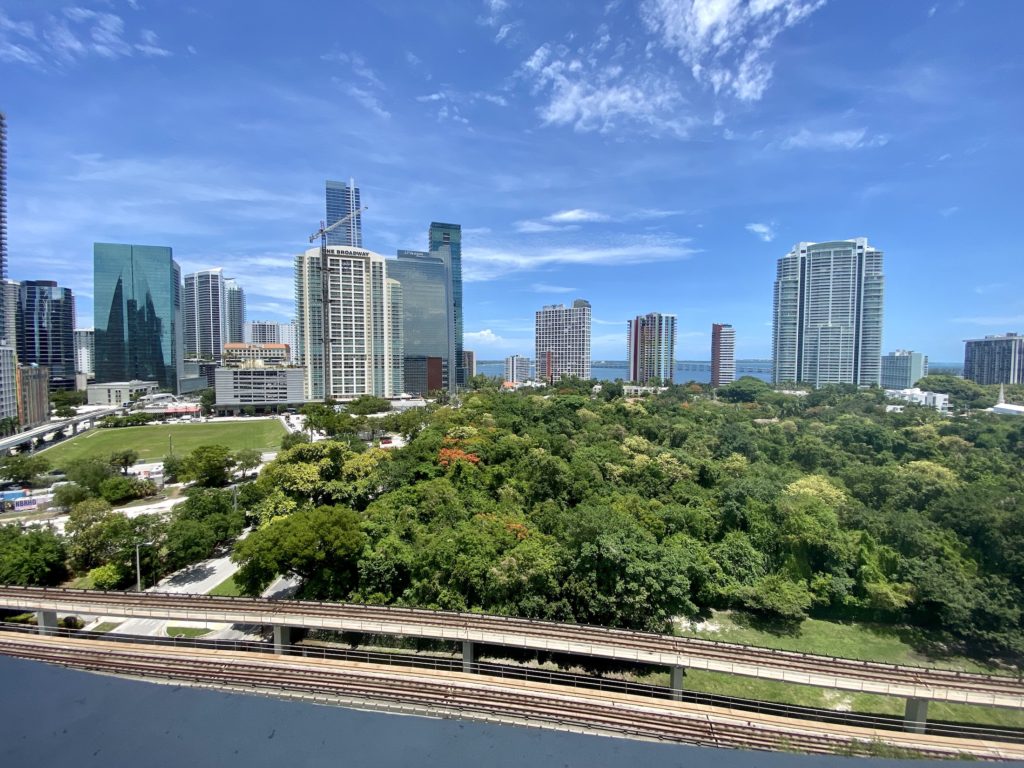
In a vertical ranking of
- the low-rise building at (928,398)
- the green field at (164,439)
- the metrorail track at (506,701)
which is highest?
the low-rise building at (928,398)

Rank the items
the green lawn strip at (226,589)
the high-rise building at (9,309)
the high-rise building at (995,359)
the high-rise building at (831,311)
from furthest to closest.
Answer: the high-rise building at (831,311) < the high-rise building at (995,359) < the high-rise building at (9,309) < the green lawn strip at (226,589)

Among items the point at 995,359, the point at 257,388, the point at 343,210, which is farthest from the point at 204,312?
the point at 995,359

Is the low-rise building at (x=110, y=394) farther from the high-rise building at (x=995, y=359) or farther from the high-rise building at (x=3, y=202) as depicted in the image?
the high-rise building at (x=995, y=359)

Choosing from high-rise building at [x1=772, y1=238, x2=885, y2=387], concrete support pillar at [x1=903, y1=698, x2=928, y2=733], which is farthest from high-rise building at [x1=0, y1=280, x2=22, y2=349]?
high-rise building at [x1=772, y1=238, x2=885, y2=387]

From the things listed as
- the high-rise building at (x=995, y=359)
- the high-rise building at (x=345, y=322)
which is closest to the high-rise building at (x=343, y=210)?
the high-rise building at (x=345, y=322)

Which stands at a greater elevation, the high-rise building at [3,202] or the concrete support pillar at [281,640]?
the high-rise building at [3,202]

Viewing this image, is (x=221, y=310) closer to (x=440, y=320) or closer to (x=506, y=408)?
(x=440, y=320)
